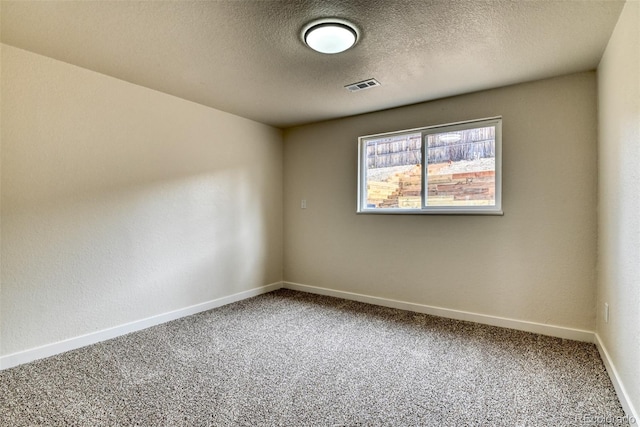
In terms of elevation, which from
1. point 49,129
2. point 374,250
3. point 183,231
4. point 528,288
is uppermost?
point 49,129

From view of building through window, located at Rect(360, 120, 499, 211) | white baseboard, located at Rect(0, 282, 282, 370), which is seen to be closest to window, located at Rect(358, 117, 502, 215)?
view of building through window, located at Rect(360, 120, 499, 211)

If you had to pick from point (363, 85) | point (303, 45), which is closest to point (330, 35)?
point (303, 45)

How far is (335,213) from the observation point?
13.4ft

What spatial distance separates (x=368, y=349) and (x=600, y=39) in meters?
2.75

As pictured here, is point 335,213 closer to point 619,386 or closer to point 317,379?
point 317,379

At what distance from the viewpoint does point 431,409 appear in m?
1.73

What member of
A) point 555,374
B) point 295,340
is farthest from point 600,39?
point 295,340

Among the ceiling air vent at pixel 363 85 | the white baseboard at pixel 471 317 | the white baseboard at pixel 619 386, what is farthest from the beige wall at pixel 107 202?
the white baseboard at pixel 619 386

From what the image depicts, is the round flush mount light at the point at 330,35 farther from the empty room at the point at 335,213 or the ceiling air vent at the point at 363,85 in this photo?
the ceiling air vent at the point at 363,85

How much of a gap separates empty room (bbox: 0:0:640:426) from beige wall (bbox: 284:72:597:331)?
0.02 meters

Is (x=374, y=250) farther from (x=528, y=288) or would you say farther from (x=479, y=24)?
(x=479, y=24)

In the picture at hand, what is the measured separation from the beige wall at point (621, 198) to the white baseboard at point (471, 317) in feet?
0.74

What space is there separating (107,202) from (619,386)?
3.88 m

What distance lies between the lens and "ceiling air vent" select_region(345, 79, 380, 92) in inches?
112
